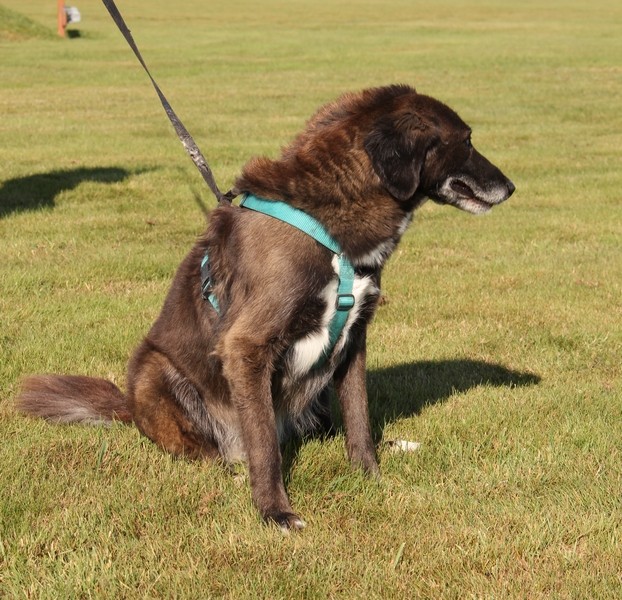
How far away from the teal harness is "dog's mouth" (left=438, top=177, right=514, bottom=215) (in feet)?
2.01

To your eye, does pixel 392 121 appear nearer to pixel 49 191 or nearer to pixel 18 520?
pixel 18 520

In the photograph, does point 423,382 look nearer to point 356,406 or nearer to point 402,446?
point 402,446

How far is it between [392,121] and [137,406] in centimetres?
173

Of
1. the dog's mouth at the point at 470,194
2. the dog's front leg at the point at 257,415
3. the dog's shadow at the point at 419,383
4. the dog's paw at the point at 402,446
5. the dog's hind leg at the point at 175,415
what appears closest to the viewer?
the dog's front leg at the point at 257,415

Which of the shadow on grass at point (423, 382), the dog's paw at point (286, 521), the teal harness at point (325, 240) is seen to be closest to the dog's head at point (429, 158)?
the teal harness at point (325, 240)

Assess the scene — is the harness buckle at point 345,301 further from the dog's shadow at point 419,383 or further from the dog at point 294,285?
the dog's shadow at point 419,383

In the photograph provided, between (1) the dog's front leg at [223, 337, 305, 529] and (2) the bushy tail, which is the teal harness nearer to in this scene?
(1) the dog's front leg at [223, 337, 305, 529]

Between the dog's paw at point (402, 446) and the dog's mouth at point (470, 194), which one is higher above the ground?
the dog's mouth at point (470, 194)

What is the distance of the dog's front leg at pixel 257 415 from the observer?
3707mm

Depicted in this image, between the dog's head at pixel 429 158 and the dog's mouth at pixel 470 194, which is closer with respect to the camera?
the dog's head at pixel 429 158

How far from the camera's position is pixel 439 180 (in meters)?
4.02

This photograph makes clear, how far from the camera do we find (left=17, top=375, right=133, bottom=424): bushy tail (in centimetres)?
449

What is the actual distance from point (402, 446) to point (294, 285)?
1.17 m

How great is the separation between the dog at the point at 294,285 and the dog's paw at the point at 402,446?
0.22 metres
